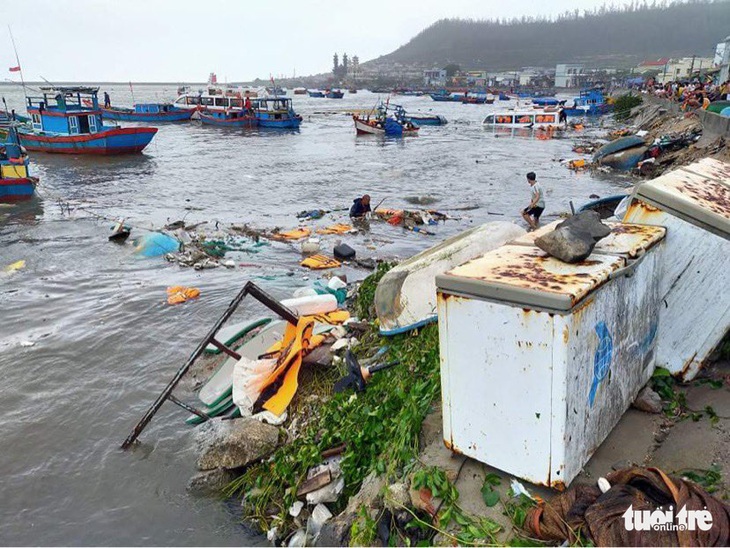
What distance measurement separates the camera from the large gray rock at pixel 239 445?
15.2 ft

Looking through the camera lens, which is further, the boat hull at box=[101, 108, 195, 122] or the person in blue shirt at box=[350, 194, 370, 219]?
the boat hull at box=[101, 108, 195, 122]

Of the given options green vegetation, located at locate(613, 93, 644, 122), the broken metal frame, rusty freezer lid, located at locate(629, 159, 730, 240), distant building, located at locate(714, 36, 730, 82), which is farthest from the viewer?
green vegetation, located at locate(613, 93, 644, 122)

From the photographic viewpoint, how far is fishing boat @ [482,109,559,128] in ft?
137

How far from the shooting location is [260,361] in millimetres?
5453

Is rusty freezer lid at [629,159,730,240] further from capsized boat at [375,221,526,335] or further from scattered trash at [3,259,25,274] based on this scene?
scattered trash at [3,259,25,274]

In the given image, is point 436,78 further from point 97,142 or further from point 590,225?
point 590,225

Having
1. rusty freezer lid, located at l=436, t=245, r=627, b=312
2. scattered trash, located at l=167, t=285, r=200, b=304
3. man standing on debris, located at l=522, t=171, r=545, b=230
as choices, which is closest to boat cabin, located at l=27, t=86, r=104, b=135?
scattered trash, located at l=167, t=285, r=200, b=304

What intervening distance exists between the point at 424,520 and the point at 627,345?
5.14ft

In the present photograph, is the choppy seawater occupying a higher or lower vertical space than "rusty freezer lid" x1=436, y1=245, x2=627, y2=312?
lower

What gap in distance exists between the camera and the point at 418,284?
5.43 metres

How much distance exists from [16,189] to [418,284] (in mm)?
17394

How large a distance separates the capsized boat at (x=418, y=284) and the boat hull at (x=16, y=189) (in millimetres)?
16803

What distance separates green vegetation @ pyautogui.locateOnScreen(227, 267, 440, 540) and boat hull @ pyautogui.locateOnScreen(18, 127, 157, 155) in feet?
90.3

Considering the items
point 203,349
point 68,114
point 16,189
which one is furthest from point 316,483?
point 68,114
